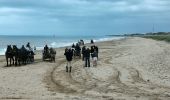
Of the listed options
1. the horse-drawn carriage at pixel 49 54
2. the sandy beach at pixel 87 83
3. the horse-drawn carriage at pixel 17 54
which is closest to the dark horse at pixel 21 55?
the horse-drawn carriage at pixel 17 54

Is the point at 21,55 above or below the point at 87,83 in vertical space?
above

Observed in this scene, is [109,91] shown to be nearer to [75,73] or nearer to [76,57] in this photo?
[75,73]

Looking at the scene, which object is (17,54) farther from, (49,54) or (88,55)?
(88,55)

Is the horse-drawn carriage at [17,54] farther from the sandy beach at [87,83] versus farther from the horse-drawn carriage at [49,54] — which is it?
the sandy beach at [87,83]

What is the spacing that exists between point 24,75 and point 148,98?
36.9ft

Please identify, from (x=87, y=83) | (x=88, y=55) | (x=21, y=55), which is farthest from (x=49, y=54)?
(x=87, y=83)

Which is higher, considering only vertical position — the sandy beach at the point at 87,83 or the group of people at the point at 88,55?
the group of people at the point at 88,55

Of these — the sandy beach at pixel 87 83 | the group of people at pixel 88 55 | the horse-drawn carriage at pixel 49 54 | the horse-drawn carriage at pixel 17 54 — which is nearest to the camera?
the sandy beach at pixel 87 83

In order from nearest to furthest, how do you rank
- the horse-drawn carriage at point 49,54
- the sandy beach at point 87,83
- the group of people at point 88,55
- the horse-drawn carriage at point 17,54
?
the sandy beach at point 87,83 < the group of people at point 88,55 < the horse-drawn carriage at point 17,54 < the horse-drawn carriage at point 49,54

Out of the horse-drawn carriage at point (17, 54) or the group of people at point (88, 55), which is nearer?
the group of people at point (88, 55)

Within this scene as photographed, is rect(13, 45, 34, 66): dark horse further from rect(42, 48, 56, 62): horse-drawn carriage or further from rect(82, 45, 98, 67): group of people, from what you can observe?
rect(82, 45, 98, 67): group of people

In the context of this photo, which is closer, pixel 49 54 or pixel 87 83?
pixel 87 83

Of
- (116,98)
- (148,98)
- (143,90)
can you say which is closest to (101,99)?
(116,98)

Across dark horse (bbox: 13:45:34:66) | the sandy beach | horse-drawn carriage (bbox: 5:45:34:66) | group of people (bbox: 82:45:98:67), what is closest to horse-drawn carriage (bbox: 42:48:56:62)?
dark horse (bbox: 13:45:34:66)
